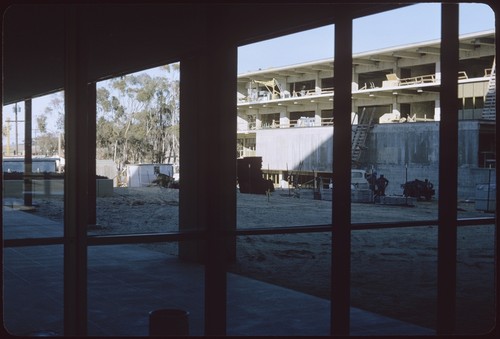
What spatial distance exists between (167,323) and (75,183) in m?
1.04

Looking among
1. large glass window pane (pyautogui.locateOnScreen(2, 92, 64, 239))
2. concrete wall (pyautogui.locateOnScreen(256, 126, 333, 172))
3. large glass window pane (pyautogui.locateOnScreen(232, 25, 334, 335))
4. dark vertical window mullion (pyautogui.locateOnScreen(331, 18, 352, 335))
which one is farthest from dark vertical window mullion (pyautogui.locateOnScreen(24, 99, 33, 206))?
dark vertical window mullion (pyautogui.locateOnScreen(331, 18, 352, 335))

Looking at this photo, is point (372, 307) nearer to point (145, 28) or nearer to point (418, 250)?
point (145, 28)

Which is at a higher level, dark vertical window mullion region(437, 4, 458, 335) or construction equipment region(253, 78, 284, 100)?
construction equipment region(253, 78, 284, 100)

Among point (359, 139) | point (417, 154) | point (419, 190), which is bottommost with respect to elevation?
point (419, 190)

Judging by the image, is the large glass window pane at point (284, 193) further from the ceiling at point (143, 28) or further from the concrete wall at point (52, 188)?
the concrete wall at point (52, 188)

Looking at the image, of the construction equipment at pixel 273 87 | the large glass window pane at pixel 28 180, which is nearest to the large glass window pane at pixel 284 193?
the construction equipment at pixel 273 87

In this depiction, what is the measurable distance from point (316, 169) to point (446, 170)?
3506 cm

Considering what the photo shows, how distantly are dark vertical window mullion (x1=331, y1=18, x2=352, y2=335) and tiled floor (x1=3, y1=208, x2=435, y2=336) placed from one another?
7.60ft

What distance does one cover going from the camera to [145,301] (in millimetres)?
8539

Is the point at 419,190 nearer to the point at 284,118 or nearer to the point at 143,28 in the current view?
the point at 284,118

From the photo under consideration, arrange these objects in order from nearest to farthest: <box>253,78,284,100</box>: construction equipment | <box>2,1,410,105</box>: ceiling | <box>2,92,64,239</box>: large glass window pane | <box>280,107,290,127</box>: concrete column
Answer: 1. <box>2,1,410,105</box>: ceiling
2. <box>2,92,64,239</box>: large glass window pane
3. <box>253,78,284,100</box>: construction equipment
4. <box>280,107,290,127</box>: concrete column

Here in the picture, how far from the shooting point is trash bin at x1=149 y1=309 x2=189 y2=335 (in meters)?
3.79

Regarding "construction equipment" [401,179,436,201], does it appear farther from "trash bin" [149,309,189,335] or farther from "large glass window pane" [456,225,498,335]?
"trash bin" [149,309,189,335]

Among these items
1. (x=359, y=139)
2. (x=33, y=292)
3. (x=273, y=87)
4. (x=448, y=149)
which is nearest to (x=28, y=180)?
(x=359, y=139)
